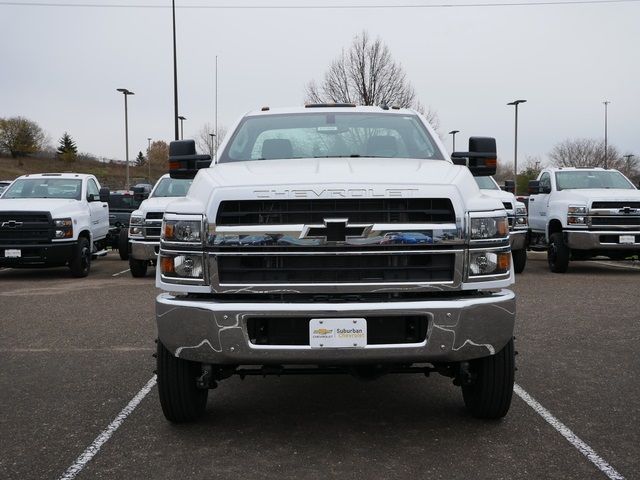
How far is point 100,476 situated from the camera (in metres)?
3.90

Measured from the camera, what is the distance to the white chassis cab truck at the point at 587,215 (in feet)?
44.9

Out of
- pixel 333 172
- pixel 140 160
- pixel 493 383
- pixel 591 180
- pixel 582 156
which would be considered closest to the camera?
pixel 333 172

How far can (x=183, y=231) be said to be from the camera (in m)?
4.18

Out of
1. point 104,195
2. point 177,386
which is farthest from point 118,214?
point 177,386

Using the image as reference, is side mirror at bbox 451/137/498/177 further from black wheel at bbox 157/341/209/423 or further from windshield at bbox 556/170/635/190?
windshield at bbox 556/170/635/190

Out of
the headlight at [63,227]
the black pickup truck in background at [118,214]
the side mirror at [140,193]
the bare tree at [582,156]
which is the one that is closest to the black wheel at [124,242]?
the black pickup truck in background at [118,214]

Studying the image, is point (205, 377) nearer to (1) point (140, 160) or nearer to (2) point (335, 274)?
(2) point (335, 274)

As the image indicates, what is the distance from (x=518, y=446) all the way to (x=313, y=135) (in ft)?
8.61

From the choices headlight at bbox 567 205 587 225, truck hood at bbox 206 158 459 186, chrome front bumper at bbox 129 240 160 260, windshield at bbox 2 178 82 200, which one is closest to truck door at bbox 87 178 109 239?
windshield at bbox 2 178 82 200

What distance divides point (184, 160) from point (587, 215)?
1014 centimetres

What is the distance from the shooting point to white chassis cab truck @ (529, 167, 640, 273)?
44.9 ft

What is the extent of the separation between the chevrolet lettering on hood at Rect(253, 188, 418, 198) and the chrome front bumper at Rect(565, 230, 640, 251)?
10.5m

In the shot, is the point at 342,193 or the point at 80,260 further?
the point at 80,260

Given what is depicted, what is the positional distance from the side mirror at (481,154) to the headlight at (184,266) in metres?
2.29
